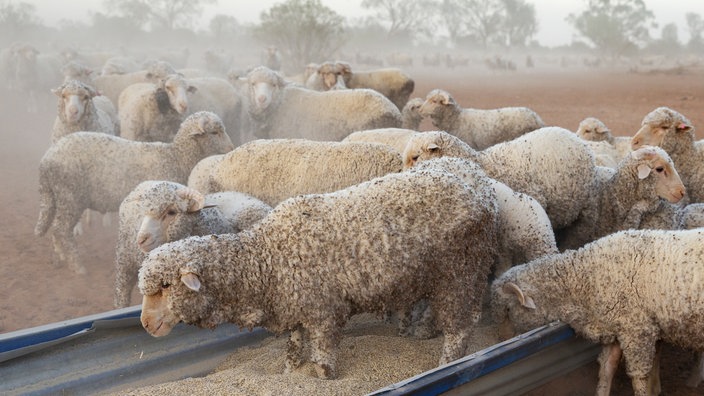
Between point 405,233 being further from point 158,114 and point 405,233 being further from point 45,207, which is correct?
point 158,114

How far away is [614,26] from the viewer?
45.2 meters

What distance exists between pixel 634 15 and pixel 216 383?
50.2m

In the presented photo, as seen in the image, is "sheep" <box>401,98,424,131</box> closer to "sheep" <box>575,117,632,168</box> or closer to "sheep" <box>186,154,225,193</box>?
"sheep" <box>575,117,632,168</box>

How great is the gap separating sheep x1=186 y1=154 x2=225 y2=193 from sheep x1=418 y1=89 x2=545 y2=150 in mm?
3060

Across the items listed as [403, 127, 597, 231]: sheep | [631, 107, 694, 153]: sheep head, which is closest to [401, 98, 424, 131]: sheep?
[631, 107, 694, 153]: sheep head

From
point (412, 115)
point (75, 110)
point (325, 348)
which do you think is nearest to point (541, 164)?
point (325, 348)

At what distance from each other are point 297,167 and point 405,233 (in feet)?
6.68

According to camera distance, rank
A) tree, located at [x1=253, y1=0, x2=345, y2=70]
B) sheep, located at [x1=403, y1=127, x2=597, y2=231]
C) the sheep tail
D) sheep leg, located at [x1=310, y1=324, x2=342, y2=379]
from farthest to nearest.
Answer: tree, located at [x1=253, y1=0, x2=345, y2=70]
the sheep tail
sheep, located at [x1=403, y1=127, x2=597, y2=231]
sheep leg, located at [x1=310, y1=324, x2=342, y2=379]

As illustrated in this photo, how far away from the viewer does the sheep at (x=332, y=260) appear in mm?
3365

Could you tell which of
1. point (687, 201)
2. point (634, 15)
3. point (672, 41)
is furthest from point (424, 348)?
point (672, 41)

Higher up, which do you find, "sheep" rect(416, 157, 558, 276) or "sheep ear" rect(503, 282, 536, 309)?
"sheep" rect(416, 157, 558, 276)

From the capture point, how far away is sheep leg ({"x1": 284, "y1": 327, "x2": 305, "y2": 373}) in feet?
12.1

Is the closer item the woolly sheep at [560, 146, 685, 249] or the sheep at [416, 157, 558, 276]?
the sheep at [416, 157, 558, 276]

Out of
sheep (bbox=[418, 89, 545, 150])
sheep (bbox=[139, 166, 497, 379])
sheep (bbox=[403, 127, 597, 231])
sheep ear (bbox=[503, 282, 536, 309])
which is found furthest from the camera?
sheep (bbox=[418, 89, 545, 150])
